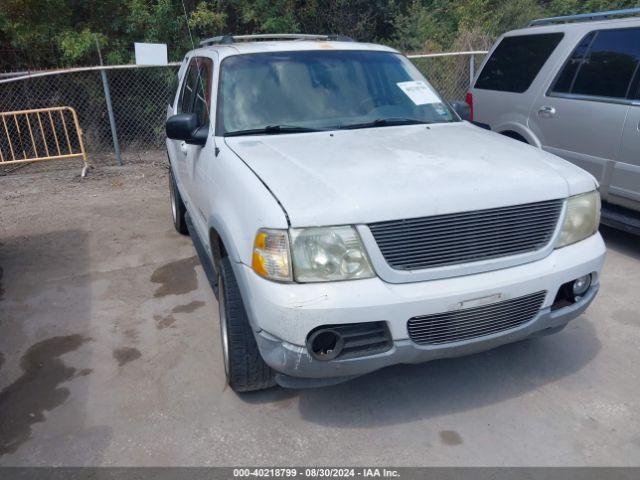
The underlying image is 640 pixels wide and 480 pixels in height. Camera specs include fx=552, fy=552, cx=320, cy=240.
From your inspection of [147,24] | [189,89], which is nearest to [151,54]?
[147,24]

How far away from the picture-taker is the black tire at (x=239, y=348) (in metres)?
3.00

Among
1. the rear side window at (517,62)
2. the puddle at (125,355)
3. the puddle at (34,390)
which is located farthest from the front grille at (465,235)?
the rear side window at (517,62)

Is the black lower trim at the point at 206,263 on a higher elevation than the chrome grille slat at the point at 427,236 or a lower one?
lower

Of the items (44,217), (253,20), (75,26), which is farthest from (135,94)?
(44,217)

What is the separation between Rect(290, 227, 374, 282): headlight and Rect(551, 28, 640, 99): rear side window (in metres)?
3.54

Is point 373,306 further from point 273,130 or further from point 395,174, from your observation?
point 273,130

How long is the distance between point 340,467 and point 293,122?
214 centimetres

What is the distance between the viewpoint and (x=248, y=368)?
3045 mm

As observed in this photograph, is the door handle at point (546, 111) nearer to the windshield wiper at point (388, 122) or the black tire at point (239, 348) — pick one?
the windshield wiper at point (388, 122)

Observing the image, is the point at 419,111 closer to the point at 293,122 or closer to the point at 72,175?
the point at 293,122

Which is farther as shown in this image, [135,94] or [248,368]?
[135,94]

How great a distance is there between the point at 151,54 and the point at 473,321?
7999mm

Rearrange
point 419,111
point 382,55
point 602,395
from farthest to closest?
1. point 382,55
2. point 419,111
3. point 602,395

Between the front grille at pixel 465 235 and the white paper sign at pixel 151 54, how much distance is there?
7.69 metres
